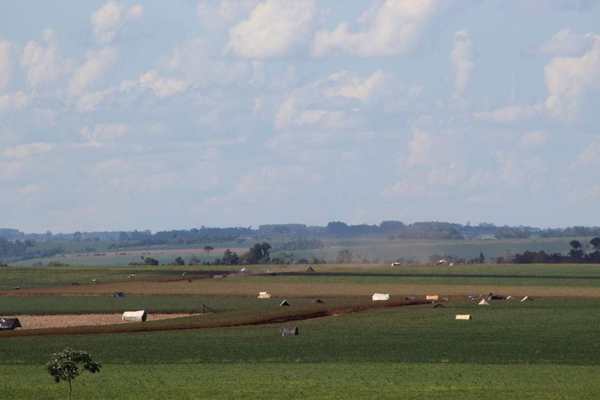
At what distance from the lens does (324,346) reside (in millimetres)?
72938

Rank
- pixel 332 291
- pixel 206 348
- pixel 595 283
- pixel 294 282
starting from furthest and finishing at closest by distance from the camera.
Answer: pixel 294 282, pixel 595 283, pixel 332 291, pixel 206 348

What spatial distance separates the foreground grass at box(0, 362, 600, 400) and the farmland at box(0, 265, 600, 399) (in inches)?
2.2

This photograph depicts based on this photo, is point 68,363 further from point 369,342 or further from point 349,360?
point 369,342

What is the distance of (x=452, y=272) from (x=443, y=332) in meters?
105

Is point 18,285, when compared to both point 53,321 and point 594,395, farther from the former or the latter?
point 594,395

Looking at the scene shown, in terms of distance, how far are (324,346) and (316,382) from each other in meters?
18.5

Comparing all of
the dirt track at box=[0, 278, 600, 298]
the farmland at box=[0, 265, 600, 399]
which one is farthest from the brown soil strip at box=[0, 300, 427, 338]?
the dirt track at box=[0, 278, 600, 298]

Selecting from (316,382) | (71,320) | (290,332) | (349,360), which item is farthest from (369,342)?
(71,320)

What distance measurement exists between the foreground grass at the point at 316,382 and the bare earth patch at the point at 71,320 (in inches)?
1182

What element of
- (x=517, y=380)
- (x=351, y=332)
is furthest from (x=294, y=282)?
(x=517, y=380)

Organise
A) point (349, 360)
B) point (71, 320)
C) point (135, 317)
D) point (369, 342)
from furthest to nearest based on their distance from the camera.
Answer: point (71, 320)
point (135, 317)
point (369, 342)
point (349, 360)

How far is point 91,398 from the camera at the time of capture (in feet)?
164

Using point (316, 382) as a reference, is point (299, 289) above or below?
above

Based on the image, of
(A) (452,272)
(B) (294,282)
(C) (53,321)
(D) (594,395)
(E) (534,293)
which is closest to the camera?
(D) (594,395)
